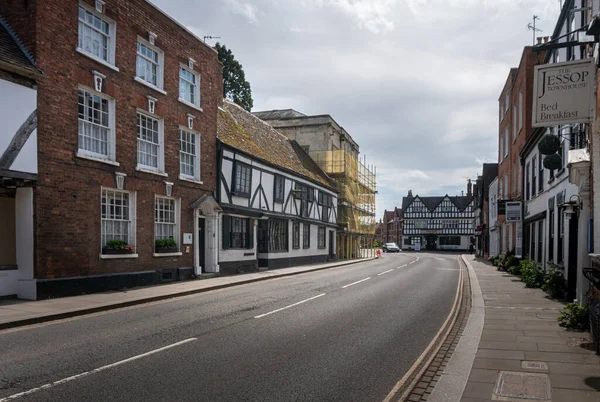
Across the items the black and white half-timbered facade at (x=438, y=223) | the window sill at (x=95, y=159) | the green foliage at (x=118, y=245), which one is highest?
the window sill at (x=95, y=159)

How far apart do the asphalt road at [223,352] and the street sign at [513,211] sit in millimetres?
14586

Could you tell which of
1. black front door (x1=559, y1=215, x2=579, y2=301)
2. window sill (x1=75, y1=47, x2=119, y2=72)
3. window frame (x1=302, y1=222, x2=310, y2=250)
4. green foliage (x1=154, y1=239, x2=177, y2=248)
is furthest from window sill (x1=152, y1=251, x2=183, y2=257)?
window frame (x1=302, y1=222, x2=310, y2=250)

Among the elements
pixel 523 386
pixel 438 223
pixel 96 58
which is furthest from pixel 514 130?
pixel 438 223

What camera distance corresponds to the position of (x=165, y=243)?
699 inches

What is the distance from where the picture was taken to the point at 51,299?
1280cm

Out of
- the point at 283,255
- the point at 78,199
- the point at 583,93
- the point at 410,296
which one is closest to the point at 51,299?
the point at 78,199

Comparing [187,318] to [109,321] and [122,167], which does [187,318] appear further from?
[122,167]

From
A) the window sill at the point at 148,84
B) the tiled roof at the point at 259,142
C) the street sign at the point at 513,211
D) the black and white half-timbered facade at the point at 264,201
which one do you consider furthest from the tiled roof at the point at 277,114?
the window sill at the point at 148,84

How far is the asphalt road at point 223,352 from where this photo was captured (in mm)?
5609

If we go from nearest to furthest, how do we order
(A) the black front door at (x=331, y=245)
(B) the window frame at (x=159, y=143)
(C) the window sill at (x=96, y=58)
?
(C) the window sill at (x=96, y=58) < (B) the window frame at (x=159, y=143) < (A) the black front door at (x=331, y=245)

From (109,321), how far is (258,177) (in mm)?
16218

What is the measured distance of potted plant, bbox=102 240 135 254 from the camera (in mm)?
15141

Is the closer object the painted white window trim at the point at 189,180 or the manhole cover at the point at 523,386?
the manhole cover at the point at 523,386

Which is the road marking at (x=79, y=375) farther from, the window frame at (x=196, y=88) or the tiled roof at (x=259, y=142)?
the tiled roof at (x=259, y=142)
